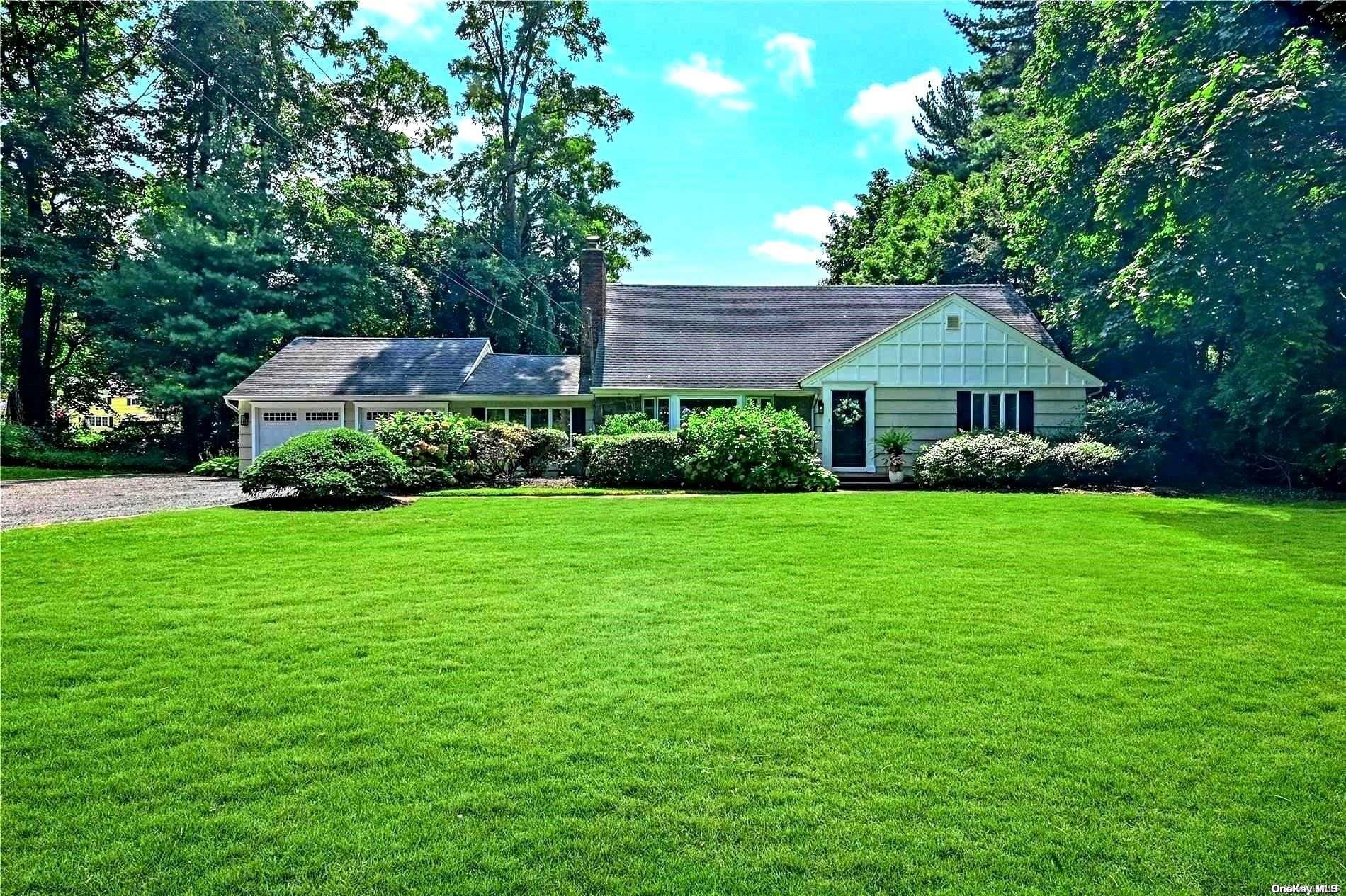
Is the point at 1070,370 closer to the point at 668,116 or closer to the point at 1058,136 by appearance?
the point at 1058,136

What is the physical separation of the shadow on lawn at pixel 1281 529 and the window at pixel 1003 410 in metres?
6.03

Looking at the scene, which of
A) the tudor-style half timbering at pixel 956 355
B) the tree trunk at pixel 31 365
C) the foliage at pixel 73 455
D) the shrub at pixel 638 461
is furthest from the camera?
the tree trunk at pixel 31 365

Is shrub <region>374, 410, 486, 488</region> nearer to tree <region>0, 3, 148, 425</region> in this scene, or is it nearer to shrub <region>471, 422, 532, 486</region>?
shrub <region>471, 422, 532, 486</region>

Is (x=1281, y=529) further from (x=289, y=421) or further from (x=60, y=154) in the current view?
(x=60, y=154)

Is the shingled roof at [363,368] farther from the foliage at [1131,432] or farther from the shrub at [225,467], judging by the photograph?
the foliage at [1131,432]

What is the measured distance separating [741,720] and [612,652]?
1.33 metres

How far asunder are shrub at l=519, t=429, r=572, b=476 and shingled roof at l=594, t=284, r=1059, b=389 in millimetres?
2403

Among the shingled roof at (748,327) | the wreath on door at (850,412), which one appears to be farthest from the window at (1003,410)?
the wreath on door at (850,412)

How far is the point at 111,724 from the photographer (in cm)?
368

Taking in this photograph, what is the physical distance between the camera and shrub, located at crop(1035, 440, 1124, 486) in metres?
16.3

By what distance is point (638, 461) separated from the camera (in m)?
16.3

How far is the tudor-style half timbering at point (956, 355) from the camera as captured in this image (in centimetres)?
1909

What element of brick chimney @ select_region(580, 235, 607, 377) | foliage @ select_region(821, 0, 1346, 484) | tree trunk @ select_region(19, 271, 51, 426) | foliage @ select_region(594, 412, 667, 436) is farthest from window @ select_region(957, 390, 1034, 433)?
tree trunk @ select_region(19, 271, 51, 426)

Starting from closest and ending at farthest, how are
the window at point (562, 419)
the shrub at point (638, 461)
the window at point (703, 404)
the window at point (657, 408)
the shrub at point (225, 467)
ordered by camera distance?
1. the shrub at point (638, 461)
2. the window at point (703, 404)
3. the window at point (657, 408)
4. the shrub at point (225, 467)
5. the window at point (562, 419)
